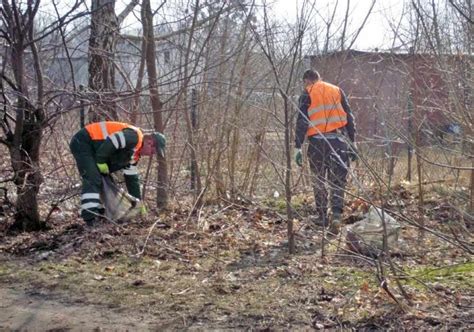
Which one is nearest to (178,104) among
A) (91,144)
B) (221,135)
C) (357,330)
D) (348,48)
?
(221,135)

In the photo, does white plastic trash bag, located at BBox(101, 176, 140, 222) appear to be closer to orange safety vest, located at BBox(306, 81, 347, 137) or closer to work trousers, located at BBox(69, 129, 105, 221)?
work trousers, located at BBox(69, 129, 105, 221)

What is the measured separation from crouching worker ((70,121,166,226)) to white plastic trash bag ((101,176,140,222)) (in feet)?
0.26

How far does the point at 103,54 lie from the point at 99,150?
1298 mm

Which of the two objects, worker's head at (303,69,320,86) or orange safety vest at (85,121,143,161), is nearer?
orange safety vest at (85,121,143,161)

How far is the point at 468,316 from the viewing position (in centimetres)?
403

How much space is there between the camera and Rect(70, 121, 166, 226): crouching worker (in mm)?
6477

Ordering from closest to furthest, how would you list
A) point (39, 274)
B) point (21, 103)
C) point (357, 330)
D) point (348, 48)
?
point (357, 330) < point (39, 274) < point (21, 103) < point (348, 48)

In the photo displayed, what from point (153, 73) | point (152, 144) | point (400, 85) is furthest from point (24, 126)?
point (400, 85)

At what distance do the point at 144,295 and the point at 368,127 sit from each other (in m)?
7.22

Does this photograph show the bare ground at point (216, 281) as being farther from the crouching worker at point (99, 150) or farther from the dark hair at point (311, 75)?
the dark hair at point (311, 75)

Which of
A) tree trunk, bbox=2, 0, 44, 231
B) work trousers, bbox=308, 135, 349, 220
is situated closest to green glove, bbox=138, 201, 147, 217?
tree trunk, bbox=2, 0, 44, 231

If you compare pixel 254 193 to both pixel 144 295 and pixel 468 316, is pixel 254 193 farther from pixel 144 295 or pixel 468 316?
pixel 468 316

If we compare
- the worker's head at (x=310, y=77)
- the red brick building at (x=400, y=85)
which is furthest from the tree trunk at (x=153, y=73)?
the red brick building at (x=400, y=85)

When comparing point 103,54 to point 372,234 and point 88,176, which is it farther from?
point 372,234
